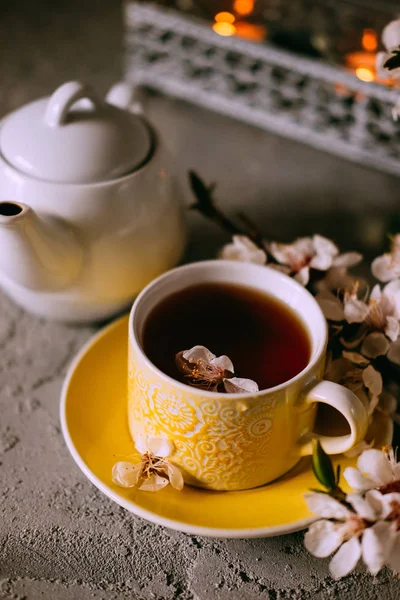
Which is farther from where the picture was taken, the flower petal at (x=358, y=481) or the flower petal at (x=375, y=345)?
the flower petal at (x=375, y=345)

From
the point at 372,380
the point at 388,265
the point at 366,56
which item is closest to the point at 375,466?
the point at 372,380

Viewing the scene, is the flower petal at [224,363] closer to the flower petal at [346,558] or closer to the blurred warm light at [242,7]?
the flower petal at [346,558]

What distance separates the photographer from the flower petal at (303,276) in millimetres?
639

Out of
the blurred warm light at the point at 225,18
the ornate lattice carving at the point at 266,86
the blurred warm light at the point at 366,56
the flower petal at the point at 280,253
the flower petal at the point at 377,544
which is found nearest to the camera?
the flower petal at the point at 377,544

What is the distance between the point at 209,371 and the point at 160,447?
Answer: 73 millimetres

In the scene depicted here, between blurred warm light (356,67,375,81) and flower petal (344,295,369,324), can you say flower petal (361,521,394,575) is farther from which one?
blurred warm light (356,67,375,81)

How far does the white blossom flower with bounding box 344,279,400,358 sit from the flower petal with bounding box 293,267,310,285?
2.0 inches

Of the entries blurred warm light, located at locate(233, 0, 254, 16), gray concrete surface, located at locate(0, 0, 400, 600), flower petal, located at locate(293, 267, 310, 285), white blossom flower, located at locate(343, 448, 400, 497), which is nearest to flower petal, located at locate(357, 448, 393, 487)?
white blossom flower, located at locate(343, 448, 400, 497)

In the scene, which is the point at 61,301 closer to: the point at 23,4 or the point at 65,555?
the point at 65,555

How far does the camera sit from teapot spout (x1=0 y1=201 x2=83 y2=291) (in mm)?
575

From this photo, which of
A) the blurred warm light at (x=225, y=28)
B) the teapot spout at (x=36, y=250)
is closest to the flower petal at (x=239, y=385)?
the teapot spout at (x=36, y=250)

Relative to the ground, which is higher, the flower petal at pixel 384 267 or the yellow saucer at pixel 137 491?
the flower petal at pixel 384 267

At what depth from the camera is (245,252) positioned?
2.17 ft

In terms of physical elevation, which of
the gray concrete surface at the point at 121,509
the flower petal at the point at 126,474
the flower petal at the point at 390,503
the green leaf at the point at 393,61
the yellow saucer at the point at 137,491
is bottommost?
the gray concrete surface at the point at 121,509
